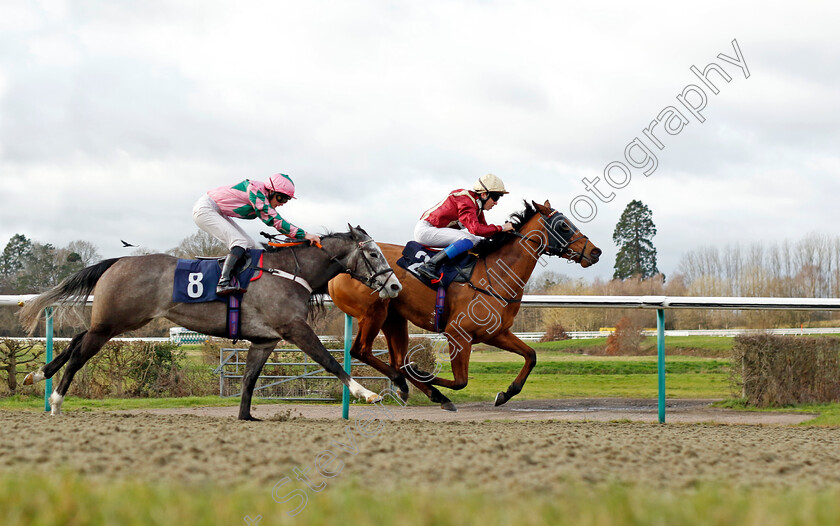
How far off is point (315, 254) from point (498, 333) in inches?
76.0

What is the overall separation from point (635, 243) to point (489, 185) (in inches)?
2235

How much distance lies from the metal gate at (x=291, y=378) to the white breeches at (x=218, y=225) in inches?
176

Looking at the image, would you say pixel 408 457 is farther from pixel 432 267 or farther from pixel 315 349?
pixel 432 267

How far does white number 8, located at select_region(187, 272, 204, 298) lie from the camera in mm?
7020

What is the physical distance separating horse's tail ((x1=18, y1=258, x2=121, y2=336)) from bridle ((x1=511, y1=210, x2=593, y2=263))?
4.13m

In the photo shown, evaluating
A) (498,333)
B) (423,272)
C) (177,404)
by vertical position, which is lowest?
(177,404)

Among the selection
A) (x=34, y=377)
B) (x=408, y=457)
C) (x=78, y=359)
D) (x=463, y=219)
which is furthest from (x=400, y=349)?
(x=408, y=457)

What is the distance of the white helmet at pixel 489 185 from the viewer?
26.5 feet

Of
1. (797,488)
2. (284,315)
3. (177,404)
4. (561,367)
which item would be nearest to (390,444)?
(797,488)

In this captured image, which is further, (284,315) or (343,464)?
(284,315)

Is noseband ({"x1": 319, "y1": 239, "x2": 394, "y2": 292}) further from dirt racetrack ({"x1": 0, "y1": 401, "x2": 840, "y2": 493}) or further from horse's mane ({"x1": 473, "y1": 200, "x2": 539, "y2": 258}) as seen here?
dirt racetrack ({"x1": 0, "y1": 401, "x2": 840, "y2": 493})

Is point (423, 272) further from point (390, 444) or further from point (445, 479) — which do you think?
point (445, 479)

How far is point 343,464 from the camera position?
3.50m

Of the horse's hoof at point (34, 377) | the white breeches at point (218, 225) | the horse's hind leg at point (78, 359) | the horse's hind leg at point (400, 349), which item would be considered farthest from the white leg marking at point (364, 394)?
the horse's hoof at point (34, 377)
